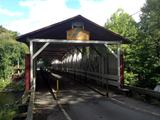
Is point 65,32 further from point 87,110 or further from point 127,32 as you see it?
point 127,32

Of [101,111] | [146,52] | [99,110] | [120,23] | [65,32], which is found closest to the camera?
[101,111]

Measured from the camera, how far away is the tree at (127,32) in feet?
109

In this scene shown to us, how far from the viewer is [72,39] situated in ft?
71.9

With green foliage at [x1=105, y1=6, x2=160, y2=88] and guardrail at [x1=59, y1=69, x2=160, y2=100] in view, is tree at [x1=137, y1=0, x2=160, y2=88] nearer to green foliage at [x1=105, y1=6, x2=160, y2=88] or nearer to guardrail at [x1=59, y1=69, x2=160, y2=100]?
green foliage at [x1=105, y1=6, x2=160, y2=88]

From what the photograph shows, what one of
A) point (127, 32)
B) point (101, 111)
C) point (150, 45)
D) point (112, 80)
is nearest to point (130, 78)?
point (150, 45)

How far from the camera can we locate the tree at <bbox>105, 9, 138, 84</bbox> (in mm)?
33188

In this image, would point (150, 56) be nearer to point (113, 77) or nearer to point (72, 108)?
point (113, 77)

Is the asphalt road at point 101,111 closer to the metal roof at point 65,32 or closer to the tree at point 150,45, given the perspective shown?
the metal roof at point 65,32

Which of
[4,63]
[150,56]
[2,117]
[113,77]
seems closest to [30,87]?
[113,77]

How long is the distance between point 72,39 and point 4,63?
23190 millimetres

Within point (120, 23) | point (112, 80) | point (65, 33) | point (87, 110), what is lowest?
point (87, 110)

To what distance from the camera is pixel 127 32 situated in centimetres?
4406

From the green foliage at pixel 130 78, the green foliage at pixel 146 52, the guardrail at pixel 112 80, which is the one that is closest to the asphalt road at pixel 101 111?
the guardrail at pixel 112 80

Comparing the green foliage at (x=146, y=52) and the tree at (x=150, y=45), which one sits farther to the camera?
the green foliage at (x=146, y=52)
